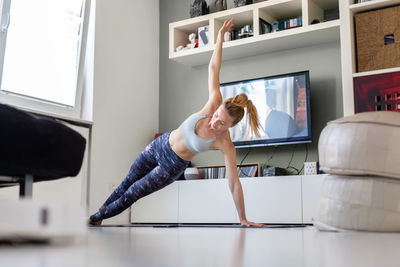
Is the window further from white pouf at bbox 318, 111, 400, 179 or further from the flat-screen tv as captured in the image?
white pouf at bbox 318, 111, 400, 179

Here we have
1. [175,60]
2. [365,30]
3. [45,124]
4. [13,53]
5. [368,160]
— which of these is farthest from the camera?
[175,60]

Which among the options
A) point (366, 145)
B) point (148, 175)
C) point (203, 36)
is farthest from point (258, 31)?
point (366, 145)

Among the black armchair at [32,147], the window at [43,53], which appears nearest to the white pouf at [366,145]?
the black armchair at [32,147]

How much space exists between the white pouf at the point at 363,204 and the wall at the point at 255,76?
2713 millimetres

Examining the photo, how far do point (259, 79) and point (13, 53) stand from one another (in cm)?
252

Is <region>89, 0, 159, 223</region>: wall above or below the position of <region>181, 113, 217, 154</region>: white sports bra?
above

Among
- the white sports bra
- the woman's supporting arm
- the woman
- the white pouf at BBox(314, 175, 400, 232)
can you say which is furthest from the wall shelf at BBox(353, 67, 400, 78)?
the white pouf at BBox(314, 175, 400, 232)

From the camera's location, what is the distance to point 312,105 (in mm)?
5098

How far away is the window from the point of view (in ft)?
14.8

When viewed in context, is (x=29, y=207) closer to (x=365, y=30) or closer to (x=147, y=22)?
(x=365, y=30)

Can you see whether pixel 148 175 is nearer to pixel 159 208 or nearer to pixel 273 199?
pixel 273 199

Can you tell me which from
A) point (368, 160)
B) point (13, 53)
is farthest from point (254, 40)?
point (368, 160)

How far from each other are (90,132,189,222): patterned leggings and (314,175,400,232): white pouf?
1.60m

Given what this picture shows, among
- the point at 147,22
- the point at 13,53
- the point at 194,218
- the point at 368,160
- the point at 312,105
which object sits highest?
the point at 147,22
